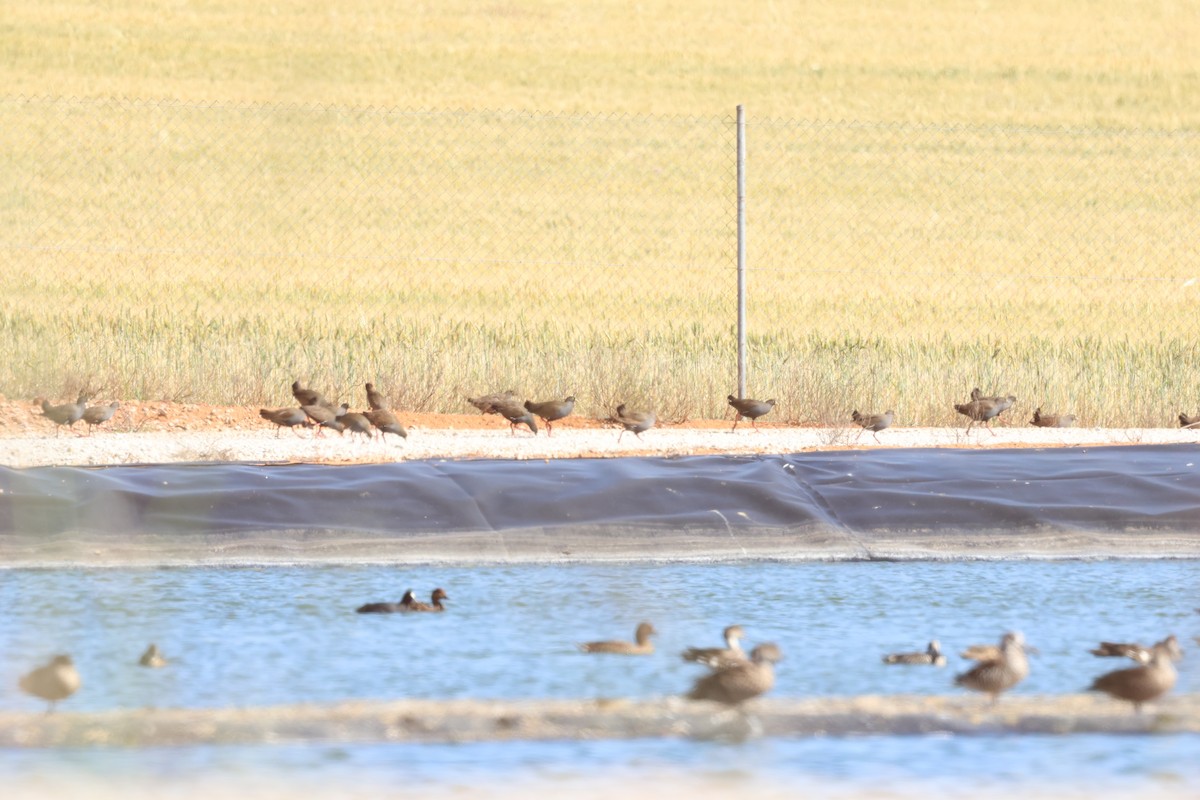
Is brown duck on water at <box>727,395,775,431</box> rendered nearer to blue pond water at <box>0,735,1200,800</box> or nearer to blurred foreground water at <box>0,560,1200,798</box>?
blurred foreground water at <box>0,560,1200,798</box>

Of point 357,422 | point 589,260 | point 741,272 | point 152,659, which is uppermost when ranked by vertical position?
point 589,260

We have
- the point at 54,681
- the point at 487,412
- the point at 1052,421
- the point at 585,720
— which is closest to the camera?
the point at 585,720

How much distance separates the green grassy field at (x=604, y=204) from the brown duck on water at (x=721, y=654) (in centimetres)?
637

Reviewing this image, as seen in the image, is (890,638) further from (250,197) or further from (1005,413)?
(250,197)

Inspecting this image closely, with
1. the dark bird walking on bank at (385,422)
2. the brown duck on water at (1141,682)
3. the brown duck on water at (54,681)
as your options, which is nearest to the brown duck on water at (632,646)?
the brown duck on water at (1141,682)

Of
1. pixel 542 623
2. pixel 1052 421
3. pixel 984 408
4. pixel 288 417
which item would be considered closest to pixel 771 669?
pixel 542 623

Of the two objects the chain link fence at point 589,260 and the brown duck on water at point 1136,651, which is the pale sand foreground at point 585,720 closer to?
the brown duck on water at point 1136,651

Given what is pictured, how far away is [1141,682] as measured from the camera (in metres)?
6.02

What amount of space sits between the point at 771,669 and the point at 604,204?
2811 cm

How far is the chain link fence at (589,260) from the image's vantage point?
14.5m

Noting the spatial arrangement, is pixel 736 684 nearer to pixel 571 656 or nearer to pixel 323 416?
pixel 571 656

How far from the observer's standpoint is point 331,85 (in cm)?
4028

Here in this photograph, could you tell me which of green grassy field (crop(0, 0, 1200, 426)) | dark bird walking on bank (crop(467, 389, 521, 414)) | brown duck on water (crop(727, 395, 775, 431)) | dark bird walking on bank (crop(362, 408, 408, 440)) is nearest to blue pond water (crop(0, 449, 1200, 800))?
dark bird walking on bank (crop(362, 408, 408, 440))

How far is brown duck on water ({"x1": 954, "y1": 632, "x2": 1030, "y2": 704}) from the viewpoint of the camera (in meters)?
6.35
